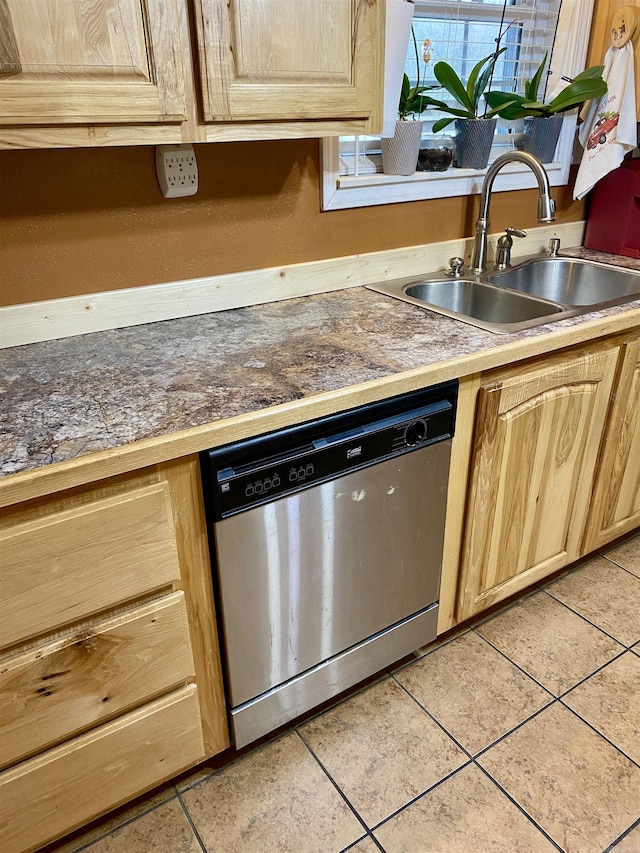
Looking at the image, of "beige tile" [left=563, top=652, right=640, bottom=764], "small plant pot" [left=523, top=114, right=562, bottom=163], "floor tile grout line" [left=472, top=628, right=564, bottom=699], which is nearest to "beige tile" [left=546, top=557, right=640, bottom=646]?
"beige tile" [left=563, top=652, right=640, bottom=764]

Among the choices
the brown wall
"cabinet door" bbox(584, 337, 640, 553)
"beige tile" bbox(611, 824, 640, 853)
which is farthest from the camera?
"cabinet door" bbox(584, 337, 640, 553)

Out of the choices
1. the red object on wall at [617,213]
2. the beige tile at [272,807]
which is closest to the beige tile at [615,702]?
the beige tile at [272,807]

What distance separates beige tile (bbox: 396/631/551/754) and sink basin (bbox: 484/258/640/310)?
1142 millimetres

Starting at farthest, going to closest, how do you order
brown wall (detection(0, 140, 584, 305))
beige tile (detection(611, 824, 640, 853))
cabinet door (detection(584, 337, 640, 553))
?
cabinet door (detection(584, 337, 640, 553)) → brown wall (detection(0, 140, 584, 305)) → beige tile (detection(611, 824, 640, 853))

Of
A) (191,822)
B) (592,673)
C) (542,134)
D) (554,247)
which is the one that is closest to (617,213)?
(554,247)

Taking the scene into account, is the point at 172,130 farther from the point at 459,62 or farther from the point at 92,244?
the point at 459,62

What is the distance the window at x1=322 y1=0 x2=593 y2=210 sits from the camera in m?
1.79

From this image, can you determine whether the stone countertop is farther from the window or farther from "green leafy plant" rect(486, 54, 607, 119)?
"green leafy plant" rect(486, 54, 607, 119)

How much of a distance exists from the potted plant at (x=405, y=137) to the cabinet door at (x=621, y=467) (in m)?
0.81

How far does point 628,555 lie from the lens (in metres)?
2.15

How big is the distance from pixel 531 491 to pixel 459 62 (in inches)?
53.7

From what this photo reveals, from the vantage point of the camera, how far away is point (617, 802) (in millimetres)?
1366

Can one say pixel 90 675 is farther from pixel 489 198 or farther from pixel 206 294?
pixel 489 198

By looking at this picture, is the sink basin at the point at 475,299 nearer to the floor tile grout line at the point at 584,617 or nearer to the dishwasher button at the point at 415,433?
the dishwasher button at the point at 415,433
